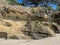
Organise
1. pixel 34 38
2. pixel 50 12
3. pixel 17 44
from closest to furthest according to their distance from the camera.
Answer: pixel 17 44, pixel 34 38, pixel 50 12

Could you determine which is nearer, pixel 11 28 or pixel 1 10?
pixel 11 28

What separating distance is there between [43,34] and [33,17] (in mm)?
2878

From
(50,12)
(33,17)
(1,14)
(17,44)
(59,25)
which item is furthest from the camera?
(50,12)

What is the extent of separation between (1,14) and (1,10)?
0.33 metres

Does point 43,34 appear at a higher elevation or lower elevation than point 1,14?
lower

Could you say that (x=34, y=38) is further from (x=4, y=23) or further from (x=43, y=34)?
(x=4, y=23)

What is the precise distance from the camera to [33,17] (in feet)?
45.9

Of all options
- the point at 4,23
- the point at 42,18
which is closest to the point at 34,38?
the point at 4,23

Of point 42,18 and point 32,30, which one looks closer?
point 32,30

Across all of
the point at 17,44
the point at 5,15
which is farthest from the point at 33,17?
the point at 17,44

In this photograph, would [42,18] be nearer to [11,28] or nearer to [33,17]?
[33,17]

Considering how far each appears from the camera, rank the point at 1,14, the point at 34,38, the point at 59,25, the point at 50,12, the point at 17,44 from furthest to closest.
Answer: the point at 50,12
the point at 59,25
the point at 1,14
the point at 34,38
the point at 17,44

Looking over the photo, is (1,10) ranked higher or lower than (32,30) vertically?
higher

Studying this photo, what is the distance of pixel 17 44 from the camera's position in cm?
900
